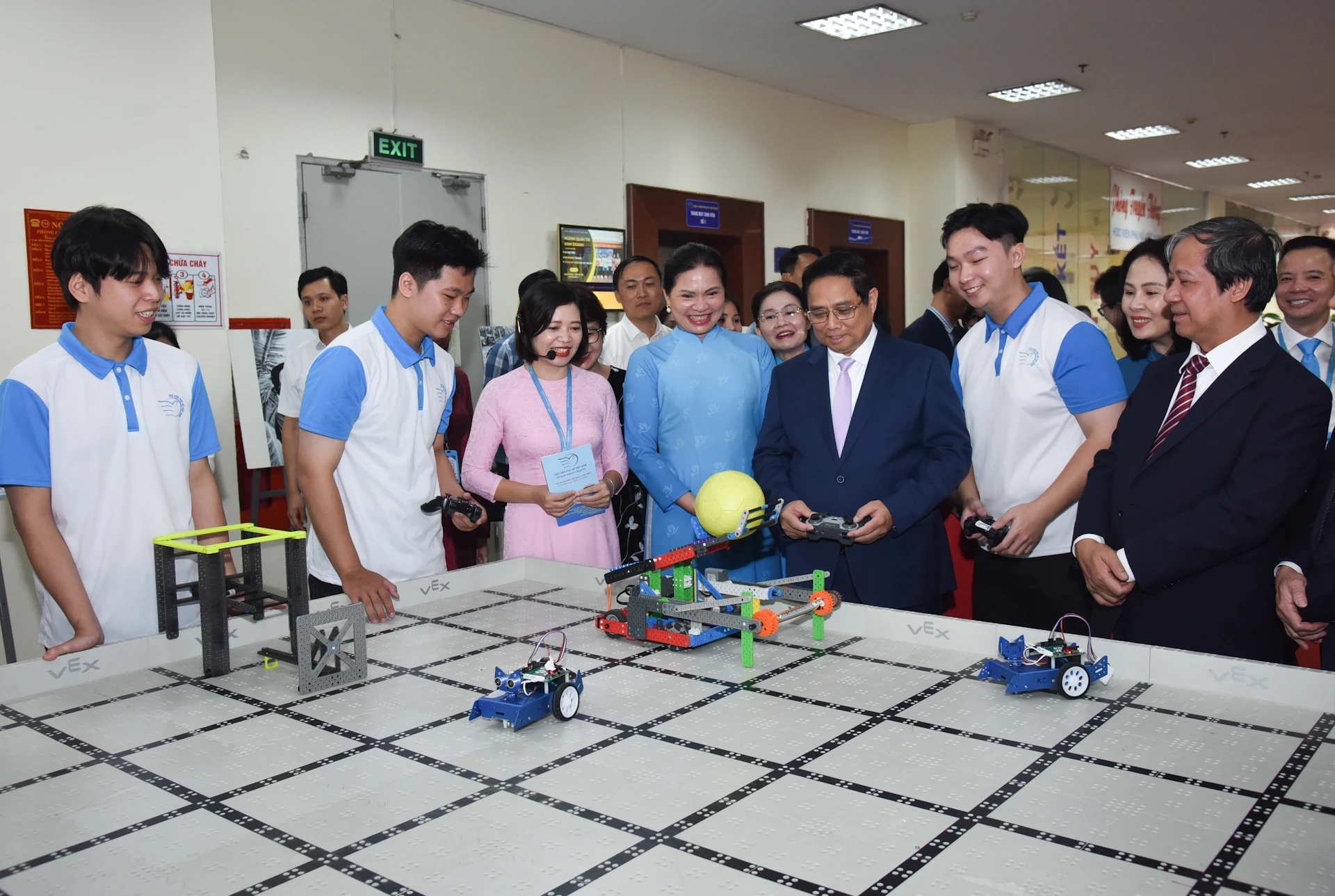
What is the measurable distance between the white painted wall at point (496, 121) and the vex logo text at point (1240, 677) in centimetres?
439

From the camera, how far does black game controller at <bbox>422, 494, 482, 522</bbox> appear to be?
8.13 ft

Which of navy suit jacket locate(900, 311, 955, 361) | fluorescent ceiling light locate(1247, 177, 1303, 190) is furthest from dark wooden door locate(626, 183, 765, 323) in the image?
fluorescent ceiling light locate(1247, 177, 1303, 190)

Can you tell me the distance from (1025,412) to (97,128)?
134 inches

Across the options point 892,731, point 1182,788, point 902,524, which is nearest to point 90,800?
point 892,731

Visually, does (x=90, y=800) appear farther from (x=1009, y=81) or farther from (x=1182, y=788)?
(x=1009, y=81)

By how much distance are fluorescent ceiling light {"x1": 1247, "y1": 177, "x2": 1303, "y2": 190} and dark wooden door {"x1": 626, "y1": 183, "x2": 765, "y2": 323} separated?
10.3m

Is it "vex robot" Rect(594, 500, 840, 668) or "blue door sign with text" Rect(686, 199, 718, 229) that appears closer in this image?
"vex robot" Rect(594, 500, 840, 668)

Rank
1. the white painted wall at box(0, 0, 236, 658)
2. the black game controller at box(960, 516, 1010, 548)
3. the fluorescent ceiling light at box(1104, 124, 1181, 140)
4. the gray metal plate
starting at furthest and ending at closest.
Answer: the fluorescent ceiling light at box(1104, 124, 1181, 140), the white painted wall at box(0, 0, 236, 658), the black game controller at box(960, 516, 1010, 548), the gray metal plate

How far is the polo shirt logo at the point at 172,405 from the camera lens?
2264 millimetres

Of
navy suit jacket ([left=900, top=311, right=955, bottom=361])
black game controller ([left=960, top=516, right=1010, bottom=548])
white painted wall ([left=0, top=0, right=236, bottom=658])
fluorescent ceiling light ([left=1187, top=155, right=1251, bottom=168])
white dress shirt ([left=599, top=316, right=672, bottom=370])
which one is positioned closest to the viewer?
Answer: black game controller ([left=960, top=516, right=1010, bottom=548])

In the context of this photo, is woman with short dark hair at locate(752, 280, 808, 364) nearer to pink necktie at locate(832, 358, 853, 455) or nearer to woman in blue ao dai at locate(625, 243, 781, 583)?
woman in blue ao dai at locate(625, 243, 781, 583)

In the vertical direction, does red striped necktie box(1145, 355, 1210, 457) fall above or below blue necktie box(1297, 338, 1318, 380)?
below

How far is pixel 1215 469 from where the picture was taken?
2014 millimetres

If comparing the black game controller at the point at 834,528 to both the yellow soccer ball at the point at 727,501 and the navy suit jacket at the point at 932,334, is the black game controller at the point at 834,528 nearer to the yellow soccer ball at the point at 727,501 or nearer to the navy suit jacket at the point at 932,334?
the yellow soccer ball at the point at 727,501
